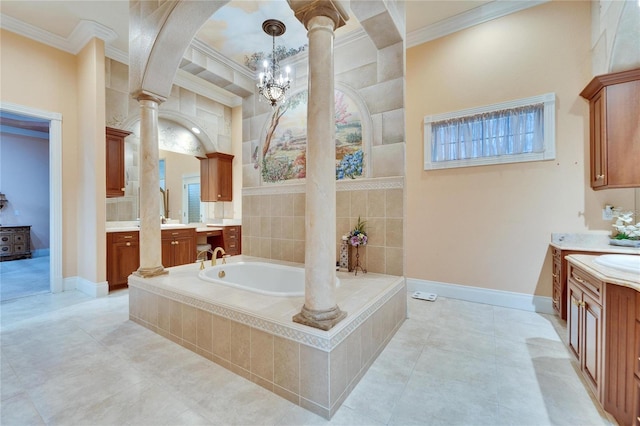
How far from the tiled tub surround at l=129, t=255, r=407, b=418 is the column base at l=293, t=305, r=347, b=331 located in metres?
0.04

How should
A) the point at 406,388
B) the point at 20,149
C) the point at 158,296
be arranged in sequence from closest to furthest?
the point at 406,388
the point at 158,296
the point at 20,149

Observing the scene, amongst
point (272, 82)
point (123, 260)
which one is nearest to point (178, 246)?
point (123, 260)

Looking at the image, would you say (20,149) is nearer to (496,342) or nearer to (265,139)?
(265,139)

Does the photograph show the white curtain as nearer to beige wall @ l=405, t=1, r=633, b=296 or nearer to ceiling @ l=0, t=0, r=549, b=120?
beige wall @ l=405, t=1, r=633, b=296

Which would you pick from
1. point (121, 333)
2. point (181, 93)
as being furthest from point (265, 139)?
point (121, 333)

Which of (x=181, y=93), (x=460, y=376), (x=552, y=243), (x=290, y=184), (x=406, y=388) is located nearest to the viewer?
(x=406, y=388)

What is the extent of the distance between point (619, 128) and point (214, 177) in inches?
230

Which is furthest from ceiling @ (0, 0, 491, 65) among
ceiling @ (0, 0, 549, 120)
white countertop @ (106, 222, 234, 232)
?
white countertop @ (106, 222, 234, 232)

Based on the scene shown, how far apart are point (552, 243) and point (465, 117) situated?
5.64 feet

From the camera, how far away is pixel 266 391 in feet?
5.74

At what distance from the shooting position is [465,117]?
3371mm

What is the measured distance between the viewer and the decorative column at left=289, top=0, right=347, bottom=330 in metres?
1.69

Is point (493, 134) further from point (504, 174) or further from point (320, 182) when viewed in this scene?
point (320, 182)

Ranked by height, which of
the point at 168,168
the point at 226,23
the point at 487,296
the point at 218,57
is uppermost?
the point at 226,23
